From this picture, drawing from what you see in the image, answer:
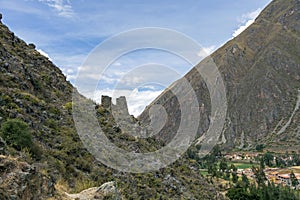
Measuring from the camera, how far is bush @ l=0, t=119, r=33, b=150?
14.0 metres

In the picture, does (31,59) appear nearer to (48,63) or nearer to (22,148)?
(48,63)

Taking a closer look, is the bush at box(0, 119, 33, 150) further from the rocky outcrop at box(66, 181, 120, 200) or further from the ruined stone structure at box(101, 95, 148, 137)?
the ruined stone structure at box(101, 95, 148, 137)

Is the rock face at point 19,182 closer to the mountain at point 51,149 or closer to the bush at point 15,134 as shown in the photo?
the mountain at point 51,149

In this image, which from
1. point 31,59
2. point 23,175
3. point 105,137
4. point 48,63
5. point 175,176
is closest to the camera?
point 23,175

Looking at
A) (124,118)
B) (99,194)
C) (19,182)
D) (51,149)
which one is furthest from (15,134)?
(124,118)

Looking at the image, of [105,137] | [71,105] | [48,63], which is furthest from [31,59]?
[105,137]

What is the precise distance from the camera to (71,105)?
80.4 ft

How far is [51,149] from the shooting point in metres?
17.7

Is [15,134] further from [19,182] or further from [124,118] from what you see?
[124,118]

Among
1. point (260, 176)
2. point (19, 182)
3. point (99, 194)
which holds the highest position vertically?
point (19, 182)

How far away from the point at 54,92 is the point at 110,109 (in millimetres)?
6244

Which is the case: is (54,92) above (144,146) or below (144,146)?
above

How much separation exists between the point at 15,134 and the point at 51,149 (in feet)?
12.2

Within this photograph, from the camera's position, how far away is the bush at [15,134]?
1397 cm
